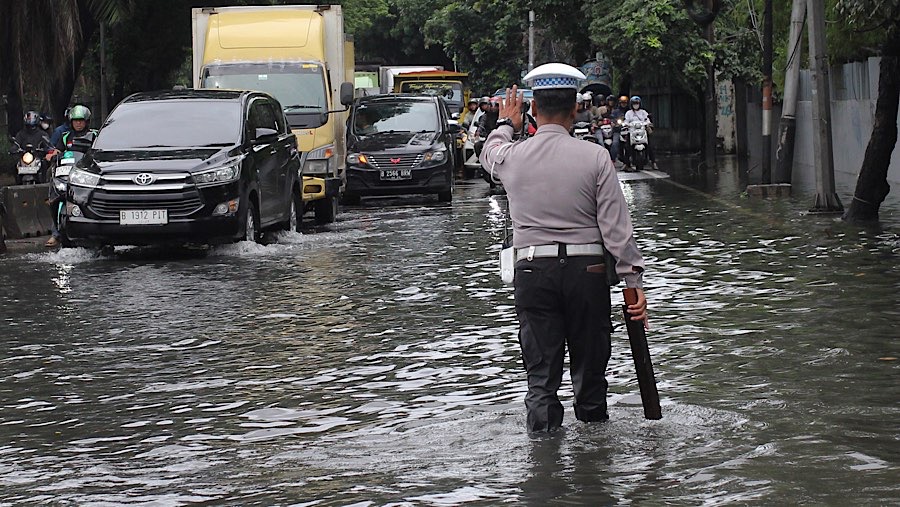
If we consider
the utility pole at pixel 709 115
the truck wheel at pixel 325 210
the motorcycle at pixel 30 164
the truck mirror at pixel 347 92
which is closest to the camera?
the truck wheel at pixel 325 210

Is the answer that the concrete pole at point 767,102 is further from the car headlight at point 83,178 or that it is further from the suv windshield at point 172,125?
the car headlight at point 83,178

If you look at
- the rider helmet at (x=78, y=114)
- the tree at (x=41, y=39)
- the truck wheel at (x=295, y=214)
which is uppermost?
the tree at (x=41, y=39)

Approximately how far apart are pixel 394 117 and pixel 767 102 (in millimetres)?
6564

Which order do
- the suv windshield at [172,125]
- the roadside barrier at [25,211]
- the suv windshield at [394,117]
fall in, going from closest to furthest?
the suv windshield at [172,125]
the roadside barrier at [25,211]
the suv windshield at [394,117]

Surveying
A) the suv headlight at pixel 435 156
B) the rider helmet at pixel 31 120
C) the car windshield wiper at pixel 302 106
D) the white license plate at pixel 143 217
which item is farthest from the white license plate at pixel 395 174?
the white license plate at pixel 143 217

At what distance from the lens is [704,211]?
71.1ft

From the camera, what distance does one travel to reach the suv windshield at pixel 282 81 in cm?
2370

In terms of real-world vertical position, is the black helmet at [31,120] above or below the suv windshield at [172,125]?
above

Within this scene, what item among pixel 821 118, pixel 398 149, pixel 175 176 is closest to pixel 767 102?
pixel 821 118

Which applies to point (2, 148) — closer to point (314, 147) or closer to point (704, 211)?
point (314, 147)

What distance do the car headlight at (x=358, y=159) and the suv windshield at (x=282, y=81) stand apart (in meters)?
2.77

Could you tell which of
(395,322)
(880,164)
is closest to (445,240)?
(880,164)

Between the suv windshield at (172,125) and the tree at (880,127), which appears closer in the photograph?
the tree at (880,127)

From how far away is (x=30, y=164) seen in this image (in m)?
23.2
